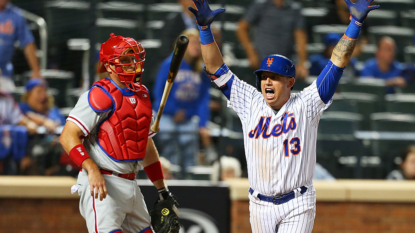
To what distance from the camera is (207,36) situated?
11.6ft

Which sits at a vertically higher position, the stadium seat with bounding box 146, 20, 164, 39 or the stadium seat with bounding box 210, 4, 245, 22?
the stadium seat with bounding box 210, 4, 245, 22

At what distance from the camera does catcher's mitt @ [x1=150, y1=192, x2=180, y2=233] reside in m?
3.53

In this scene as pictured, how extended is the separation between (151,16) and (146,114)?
2.67 metres

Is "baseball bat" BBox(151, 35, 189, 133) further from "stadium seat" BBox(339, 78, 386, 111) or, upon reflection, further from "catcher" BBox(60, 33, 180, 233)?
"stadium seat" BBox(339, 78, 386, 111)

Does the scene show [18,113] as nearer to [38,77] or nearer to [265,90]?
[38,77]

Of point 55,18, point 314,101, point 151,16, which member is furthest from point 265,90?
point 55,18

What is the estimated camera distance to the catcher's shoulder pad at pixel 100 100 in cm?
320

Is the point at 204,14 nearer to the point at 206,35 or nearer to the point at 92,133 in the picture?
the point at 206,35

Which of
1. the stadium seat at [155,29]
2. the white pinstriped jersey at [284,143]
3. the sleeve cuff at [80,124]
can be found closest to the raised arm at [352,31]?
the white pinstriped jersey at [284,143]

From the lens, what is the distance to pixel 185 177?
18.1ft

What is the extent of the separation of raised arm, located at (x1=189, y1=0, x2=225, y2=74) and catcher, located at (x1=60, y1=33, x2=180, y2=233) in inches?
16.7

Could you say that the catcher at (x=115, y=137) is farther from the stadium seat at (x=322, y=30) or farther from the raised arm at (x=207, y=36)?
the stadium seat at (x=322, y=30)

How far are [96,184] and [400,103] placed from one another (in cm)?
464

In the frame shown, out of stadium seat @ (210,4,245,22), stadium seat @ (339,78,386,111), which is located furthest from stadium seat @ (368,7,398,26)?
stadium seat @ (210,4,245,22)
